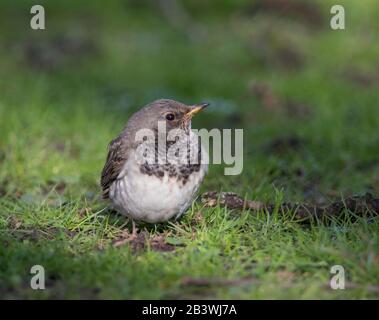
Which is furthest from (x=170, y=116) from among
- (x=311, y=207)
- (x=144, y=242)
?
(x=311, y=207)

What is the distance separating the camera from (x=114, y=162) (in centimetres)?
523

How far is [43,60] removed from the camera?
1053cm

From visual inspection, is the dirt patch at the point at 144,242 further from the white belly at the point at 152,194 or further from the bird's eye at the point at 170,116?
the bird's eye at the point at 170,116

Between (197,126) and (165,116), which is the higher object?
(197,126)

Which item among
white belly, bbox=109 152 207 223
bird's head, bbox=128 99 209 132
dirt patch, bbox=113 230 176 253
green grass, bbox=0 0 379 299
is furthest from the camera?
bird's head, bbox=128 99 209 132

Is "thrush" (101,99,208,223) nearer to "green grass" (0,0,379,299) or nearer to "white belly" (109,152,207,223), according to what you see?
"white belly" (109,152,207,223)

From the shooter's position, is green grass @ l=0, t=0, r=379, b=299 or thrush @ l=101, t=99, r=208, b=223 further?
thrush @ l=101, t=99, r=208, b=223

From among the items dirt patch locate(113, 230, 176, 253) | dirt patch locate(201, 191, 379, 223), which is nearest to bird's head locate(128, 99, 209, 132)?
dirt patch locate(201, 191, 379, 223)

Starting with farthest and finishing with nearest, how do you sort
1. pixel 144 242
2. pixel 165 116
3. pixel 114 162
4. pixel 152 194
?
1. pixel 114 162
2. pixel 165 116
3. pixel 144 242
4. pixel 152 194

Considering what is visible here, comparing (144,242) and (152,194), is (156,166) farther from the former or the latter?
(144,242)

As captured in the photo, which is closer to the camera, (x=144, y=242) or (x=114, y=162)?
(x=144, y=242)

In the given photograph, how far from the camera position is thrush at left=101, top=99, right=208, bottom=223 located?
478 centimetres

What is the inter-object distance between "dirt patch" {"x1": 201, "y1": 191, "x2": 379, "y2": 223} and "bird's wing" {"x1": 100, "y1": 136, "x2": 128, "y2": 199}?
721 mm

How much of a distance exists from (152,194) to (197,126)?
12.8 feet
